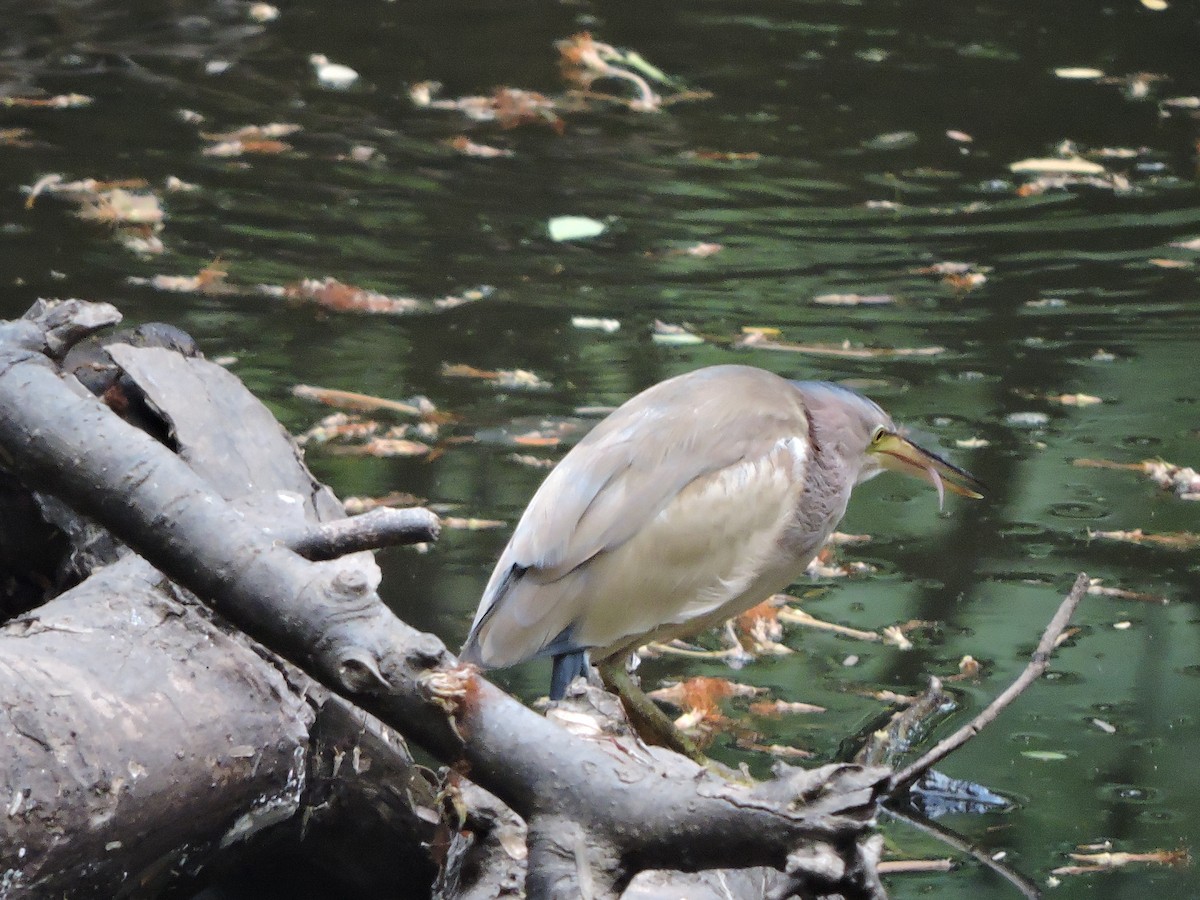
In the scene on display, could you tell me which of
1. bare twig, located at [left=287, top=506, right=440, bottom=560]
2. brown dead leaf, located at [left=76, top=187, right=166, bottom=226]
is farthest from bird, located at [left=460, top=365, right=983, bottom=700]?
Result: brown dead leaf, located at [left=76, top=187, right=166, bottom=226]

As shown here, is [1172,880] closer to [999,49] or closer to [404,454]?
[404,454]

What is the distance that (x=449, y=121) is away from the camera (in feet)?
28.2

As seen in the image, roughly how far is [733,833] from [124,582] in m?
1.36

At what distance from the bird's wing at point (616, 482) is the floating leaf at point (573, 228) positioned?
3554 mm

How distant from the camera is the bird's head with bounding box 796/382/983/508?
4082 millimetres

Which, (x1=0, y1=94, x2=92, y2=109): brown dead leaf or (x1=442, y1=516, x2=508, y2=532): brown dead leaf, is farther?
(x1=0, y1=94, x2=92, y2=109): brown dead leaf

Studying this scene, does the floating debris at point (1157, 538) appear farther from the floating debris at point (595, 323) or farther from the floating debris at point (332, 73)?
the floating debris at point (332, 73)

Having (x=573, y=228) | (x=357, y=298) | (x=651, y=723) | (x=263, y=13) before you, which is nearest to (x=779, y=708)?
(x=651, y=723)

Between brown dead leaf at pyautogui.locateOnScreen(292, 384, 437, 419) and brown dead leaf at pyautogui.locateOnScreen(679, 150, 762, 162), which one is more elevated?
brown dead leaf at pyautogui.locateOnScreen(679, 150, 762, 162)

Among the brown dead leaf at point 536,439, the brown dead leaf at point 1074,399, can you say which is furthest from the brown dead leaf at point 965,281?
the brown dead leaf at point 536,439

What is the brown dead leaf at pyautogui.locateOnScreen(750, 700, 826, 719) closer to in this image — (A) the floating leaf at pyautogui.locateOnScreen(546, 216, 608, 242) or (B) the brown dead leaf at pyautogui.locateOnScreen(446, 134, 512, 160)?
(A) the floating leaf at pyautogui.locateOnScreen(546, 216, 608, 242)

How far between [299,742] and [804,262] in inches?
188

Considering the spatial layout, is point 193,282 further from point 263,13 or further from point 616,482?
point 263,13

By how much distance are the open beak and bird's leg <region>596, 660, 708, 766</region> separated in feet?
3.20
